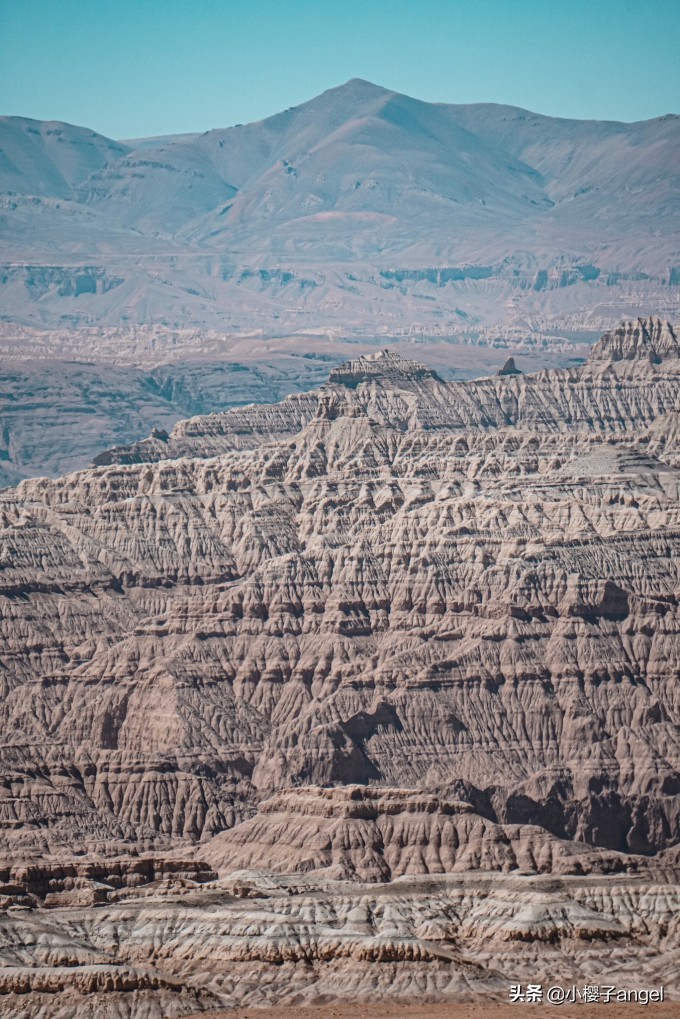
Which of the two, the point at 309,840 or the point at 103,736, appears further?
the point at 103,736

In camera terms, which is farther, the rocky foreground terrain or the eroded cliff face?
the eroded cliff face

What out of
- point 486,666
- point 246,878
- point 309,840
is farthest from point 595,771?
point 246,878

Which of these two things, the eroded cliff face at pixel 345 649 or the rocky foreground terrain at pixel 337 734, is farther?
the eroded cliff face at pixel 345 649

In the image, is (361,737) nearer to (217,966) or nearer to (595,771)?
(595,771)

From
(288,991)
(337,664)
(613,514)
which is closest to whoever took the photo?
(288,991)
